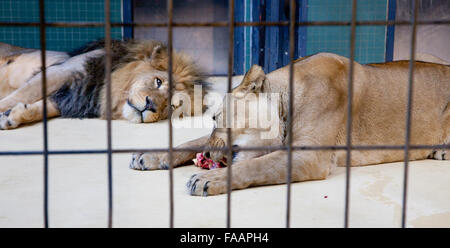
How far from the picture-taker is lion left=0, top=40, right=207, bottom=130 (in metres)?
4.68

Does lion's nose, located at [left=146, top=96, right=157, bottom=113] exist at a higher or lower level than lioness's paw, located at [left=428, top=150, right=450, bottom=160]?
higher

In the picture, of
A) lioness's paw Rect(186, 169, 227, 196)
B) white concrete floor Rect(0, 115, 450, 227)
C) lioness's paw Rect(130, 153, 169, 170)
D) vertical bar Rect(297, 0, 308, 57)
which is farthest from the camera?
vertical bar Rect(297, 0, 308, 57)

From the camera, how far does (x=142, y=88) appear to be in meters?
4.68

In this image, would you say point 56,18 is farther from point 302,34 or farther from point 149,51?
point 302,34

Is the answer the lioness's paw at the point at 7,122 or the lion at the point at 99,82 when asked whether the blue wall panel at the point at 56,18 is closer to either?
the lion at the point at 99,82

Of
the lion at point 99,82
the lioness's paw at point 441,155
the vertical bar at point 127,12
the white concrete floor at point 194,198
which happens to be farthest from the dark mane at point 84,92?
the lioness's paw at point 441,155

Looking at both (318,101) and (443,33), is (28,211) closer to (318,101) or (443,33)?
(318,101)

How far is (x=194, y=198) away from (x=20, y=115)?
248 cm

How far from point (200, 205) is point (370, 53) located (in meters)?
5.01

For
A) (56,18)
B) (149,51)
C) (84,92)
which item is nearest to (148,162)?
(84,92)

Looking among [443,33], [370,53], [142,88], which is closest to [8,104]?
[142,88]

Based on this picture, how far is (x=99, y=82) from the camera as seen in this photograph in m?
5.00

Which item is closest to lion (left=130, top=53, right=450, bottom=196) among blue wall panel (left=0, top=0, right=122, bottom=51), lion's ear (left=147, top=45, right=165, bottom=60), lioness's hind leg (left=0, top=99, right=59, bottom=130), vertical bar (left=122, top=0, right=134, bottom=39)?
lioness's hind leg (left=0, top=99, right=59, bottom=130)

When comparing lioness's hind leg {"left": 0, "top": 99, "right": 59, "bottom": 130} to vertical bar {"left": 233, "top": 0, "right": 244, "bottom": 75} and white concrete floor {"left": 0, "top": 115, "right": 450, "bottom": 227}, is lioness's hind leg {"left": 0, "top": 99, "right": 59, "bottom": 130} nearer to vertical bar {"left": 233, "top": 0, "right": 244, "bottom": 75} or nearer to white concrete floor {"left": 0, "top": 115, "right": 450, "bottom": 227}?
white concrete floor {"left": 0, "top": 115, "right": 450, "bottom": 227}
